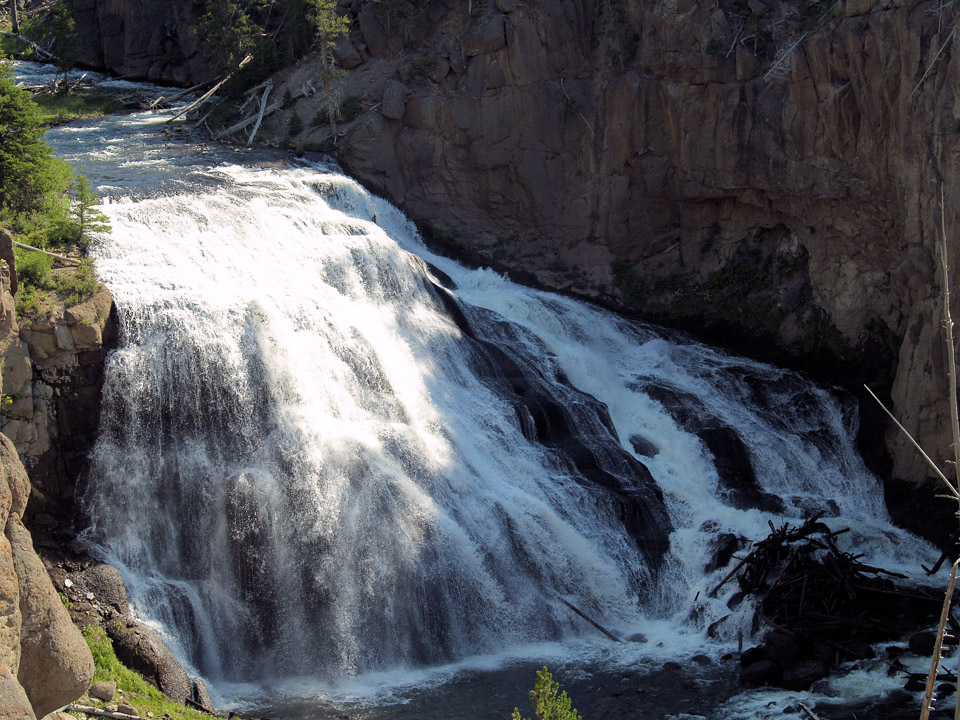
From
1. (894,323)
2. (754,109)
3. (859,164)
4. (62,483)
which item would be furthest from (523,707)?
(754,109)

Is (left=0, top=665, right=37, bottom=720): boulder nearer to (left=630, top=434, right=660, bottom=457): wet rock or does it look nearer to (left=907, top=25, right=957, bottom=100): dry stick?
(left=630, top=434, right=660, bottom=457): wet rock

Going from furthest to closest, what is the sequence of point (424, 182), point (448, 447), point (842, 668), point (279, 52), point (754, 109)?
point (279, 52), point (424, 182), point (754, 109), point (448, 447), point (842, 668)

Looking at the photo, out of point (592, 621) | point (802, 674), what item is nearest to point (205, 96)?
point (592, 621)

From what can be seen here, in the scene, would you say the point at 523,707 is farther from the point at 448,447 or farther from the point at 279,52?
the point at 279,52

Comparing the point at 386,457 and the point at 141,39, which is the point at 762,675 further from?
the point at 141,39

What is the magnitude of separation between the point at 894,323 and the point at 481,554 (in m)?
12.5

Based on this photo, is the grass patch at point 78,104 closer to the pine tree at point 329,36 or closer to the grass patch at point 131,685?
the pine tree at point 329,36

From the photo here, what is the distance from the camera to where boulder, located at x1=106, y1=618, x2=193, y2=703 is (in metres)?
15.0

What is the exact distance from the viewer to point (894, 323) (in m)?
24.5

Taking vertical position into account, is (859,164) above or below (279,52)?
below

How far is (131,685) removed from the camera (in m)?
14.4

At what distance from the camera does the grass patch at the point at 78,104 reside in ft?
118

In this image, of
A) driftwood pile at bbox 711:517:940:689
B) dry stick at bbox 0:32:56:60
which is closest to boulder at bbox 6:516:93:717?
driftwood pile at bbox 711:517:940:689

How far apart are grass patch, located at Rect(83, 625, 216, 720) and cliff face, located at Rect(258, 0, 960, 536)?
54.4ft
